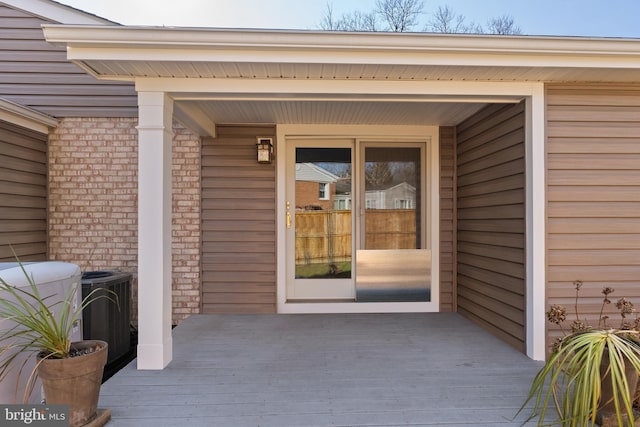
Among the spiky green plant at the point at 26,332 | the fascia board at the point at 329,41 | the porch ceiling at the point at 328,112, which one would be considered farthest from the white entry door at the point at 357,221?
the spiky green plant at the point at 26,332

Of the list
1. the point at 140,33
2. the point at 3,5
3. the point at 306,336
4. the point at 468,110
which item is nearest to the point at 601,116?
the point at 468,110

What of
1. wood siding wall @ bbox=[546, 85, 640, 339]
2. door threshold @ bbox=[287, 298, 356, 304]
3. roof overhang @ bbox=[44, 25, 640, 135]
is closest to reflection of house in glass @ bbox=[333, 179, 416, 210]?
door threshold @ bbox=[287, 298, 356, 304]

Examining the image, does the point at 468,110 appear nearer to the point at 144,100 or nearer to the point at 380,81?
the point at 380,81

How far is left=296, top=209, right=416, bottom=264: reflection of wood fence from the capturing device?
4.46 m

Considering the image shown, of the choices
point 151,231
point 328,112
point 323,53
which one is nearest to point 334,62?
point 323,53

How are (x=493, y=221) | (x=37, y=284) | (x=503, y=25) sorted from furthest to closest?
(x=503, y=25), (x=493, y=221), (x=37, y=284)

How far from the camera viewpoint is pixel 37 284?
214cm

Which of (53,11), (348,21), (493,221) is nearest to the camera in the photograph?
(493,221)

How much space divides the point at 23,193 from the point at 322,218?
314 centimetres

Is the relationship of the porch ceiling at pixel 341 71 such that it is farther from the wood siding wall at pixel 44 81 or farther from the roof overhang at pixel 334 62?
the wood siding wall at pixel 44 81

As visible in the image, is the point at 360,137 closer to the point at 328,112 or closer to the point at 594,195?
the point at 328,112

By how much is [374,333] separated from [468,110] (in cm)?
239

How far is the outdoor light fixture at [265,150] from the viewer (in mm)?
4219

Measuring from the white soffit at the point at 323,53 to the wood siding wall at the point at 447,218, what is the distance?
170 centimetres
